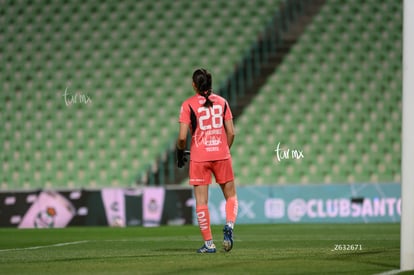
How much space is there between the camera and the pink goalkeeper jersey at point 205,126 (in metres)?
8.81

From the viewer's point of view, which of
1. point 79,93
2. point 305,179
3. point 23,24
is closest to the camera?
point 305,179

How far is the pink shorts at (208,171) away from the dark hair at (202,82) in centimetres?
56

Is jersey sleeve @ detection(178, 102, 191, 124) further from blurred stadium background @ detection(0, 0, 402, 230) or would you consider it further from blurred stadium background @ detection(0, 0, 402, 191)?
blurred stadium background @ detection(0, 0, 402, 191)

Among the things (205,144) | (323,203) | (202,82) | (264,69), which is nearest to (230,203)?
(205,144)

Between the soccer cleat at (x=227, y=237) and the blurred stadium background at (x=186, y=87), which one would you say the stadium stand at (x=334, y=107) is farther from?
the soccer cleat at (x=227, y=237)

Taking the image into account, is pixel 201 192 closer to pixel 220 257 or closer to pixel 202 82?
pixel 220 257

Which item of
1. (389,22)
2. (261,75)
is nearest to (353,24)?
(389,22)

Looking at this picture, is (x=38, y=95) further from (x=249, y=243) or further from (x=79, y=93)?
(x=249, y=243)

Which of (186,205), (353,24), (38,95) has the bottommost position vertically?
(186,205)

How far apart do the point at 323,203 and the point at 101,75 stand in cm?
657

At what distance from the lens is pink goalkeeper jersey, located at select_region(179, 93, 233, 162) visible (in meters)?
8.81

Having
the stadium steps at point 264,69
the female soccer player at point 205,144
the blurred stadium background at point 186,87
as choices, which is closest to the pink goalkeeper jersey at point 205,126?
the female soccer player at point 205,144

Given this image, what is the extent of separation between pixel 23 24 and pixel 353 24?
25.5ft

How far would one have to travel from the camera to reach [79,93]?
2089 cm
